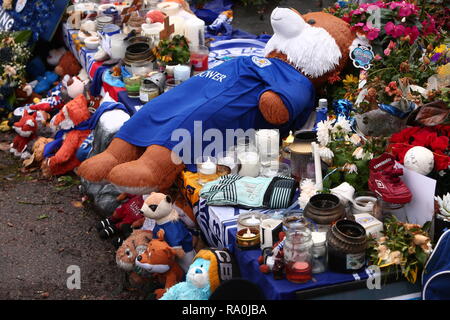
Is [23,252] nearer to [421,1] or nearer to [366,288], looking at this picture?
[366,288]

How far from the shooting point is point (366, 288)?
10.1 ft

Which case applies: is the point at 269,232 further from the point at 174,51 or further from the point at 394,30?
the point at 174,51

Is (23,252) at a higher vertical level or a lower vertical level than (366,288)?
lower

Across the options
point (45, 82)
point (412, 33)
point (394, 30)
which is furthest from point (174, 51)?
point (45, 82)

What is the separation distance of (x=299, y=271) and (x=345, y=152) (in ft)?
3.29

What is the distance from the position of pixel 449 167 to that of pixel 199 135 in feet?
5.34

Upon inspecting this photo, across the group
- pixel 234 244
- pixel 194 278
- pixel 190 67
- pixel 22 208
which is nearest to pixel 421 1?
pixel 190 67

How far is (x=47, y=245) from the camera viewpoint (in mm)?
4465

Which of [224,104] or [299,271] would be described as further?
[224,104]

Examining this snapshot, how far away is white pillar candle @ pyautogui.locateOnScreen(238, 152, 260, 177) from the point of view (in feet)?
13.3

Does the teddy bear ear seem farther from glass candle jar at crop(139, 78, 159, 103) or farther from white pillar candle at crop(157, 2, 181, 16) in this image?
white pillar candle at crop(157, 2, 181, 16)

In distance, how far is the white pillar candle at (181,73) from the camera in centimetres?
506

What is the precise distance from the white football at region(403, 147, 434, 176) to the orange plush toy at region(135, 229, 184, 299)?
138cm

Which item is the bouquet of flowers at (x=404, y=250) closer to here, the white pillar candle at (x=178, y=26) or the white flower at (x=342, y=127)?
the white flower at (x=342, y=127)
